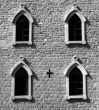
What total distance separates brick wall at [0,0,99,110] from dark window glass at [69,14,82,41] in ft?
1.32

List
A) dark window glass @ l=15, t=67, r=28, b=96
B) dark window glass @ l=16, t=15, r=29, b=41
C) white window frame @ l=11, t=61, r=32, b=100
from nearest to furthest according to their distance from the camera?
1. white window frame @ l=11, t=61, r=32, b=100
2. dark window glass @ l=15, t=67, r=28, b=96
3. dark window glass @ l=16, t=15, r=29, b=41

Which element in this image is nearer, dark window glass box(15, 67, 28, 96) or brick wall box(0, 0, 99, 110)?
brick wall box(0, 0, 99, 110)

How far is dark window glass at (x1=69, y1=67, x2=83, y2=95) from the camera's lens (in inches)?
458

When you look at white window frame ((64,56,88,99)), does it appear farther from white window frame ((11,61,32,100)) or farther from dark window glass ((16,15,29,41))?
dark window glass ((16,15,29,41))

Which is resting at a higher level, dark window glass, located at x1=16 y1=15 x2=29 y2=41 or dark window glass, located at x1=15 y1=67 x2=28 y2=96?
dark window glass, located at x1=16 y1=15 x2=29 y2=41

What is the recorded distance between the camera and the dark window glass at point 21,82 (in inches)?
456

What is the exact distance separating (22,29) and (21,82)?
2.67 metres

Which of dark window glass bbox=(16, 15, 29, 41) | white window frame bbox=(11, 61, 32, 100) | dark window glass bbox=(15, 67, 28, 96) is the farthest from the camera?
dark window glass bbox=(16, 15, 29, 41)

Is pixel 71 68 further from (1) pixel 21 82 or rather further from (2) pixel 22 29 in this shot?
(2) pixel 22 29

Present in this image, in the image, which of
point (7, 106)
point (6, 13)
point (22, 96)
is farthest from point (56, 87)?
point (6, 13)

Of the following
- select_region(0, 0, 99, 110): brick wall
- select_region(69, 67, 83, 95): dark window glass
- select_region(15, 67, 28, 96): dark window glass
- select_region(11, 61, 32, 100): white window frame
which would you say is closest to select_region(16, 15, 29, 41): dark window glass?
select_region(0, 0, 99, 110): brick wall

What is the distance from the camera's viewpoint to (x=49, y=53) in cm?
1171

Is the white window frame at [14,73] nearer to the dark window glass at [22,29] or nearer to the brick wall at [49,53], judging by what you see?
the brick wall at [49,53]

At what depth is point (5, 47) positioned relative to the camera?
11.7 metres
